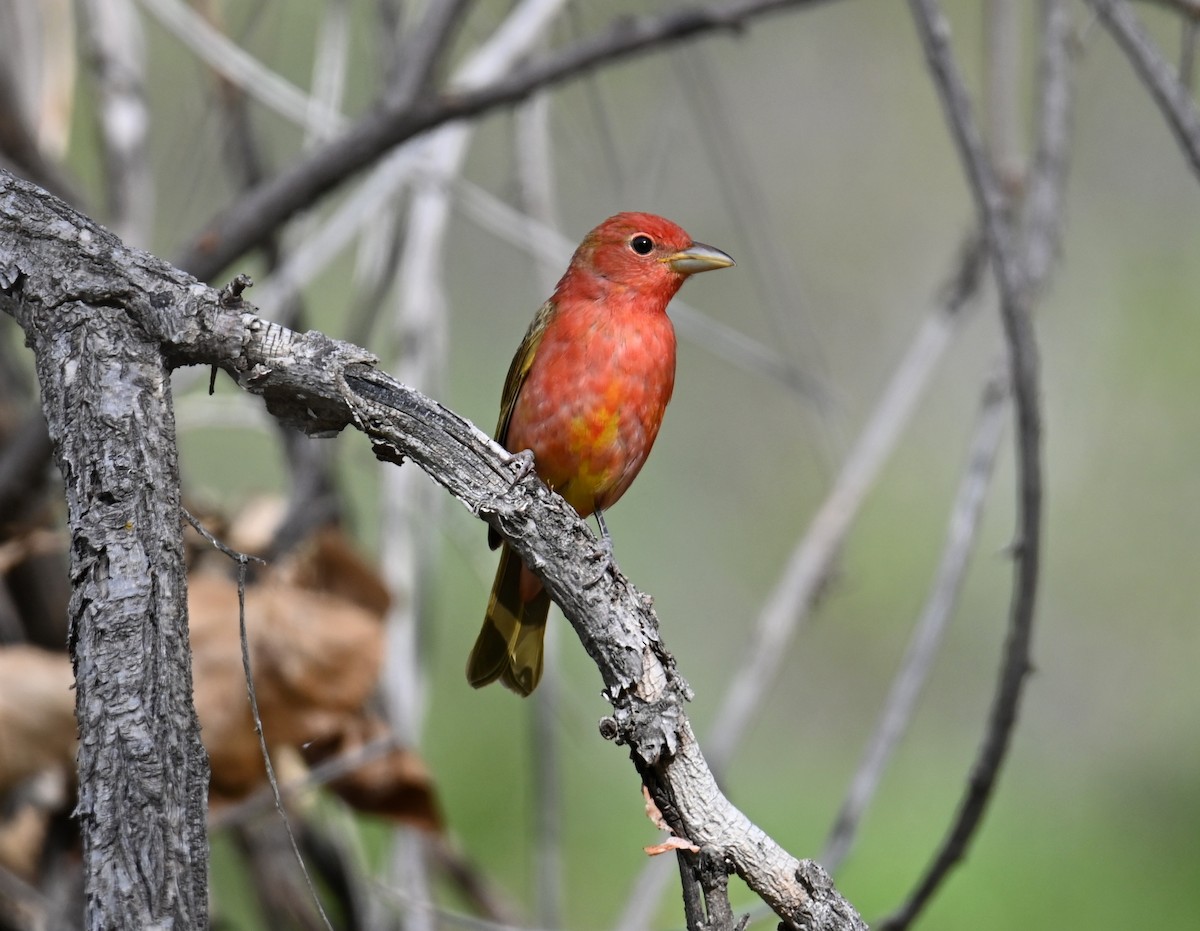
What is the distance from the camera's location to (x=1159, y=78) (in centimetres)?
264

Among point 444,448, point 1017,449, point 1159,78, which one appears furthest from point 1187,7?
point 444,448

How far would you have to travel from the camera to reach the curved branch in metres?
1.74

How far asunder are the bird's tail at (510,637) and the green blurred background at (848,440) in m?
2.14

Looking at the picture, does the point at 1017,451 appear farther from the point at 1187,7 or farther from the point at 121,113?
the point at 121,113

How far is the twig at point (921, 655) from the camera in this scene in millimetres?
3234

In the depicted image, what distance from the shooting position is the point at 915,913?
2.93 metres

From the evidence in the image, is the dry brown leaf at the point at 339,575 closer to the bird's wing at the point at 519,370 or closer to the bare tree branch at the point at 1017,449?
the bird's wing at the point at 519,370

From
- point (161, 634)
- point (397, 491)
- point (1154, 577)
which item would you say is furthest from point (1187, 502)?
point (161, 634)

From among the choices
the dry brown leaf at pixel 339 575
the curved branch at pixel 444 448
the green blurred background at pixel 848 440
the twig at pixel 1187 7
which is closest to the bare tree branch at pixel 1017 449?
the twig at pixel 1187 7

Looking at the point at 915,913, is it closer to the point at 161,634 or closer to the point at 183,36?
the point at 161,634

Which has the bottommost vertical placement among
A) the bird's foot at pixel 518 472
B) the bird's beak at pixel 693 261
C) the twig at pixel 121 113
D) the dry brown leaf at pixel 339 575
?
the bird's foot at pixel 518 472

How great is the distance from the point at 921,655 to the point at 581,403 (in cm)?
102

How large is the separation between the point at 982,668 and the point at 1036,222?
403 centimetres

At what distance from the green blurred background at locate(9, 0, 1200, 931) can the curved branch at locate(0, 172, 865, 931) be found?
353cm
